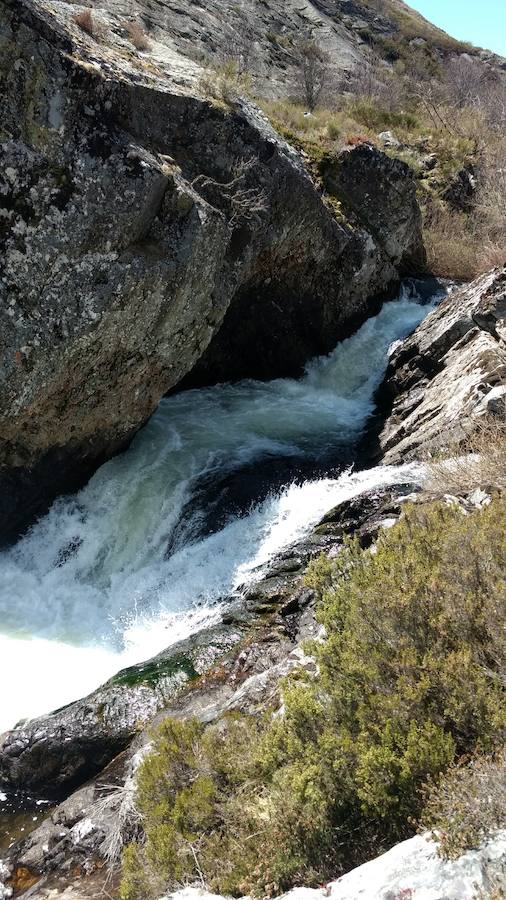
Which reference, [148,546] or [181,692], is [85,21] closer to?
[148,546]

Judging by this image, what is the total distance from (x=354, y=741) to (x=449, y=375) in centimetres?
787

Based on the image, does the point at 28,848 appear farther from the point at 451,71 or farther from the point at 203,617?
→ the point at 451,71

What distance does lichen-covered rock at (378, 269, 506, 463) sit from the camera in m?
8.16

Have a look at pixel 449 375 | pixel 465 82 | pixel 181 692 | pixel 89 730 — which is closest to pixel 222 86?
pixel 449 375

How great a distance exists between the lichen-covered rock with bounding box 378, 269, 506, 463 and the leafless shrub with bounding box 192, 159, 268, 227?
414 centimetres

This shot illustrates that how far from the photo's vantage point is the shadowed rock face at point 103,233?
7812 mm

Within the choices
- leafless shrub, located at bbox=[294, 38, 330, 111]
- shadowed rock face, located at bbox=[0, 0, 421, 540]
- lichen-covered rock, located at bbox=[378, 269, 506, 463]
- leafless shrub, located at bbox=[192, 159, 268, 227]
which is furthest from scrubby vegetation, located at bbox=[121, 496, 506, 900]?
leafless shrub, located at bbox=[294, 38, 330, 111]

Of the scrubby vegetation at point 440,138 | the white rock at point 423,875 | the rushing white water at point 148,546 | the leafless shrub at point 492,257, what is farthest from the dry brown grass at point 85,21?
the white rock at point 423,875

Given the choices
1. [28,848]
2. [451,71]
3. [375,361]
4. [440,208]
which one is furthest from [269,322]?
[451,71]

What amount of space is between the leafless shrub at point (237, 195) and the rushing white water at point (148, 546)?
3.75 meters

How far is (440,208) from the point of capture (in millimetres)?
18875

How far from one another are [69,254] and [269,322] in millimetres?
5898

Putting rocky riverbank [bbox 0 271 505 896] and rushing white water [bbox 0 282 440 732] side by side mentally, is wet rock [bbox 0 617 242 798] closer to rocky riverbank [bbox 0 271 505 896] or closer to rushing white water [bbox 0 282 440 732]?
rocky riverbank [bbox 0 271 505 896]

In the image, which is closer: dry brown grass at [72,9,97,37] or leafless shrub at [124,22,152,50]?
dry brown grass at [72,9,97,37]
